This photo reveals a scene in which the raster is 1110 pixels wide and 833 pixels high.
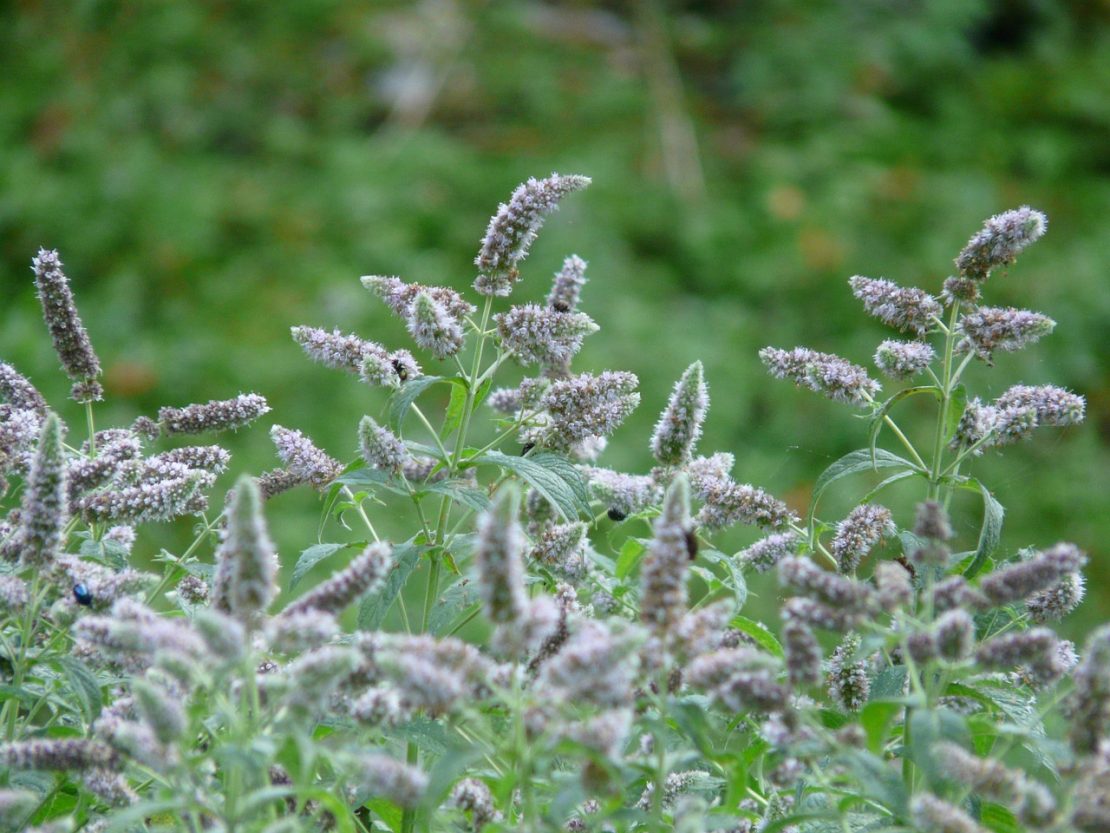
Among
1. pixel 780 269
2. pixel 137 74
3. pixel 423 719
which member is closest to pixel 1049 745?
pixel 423 719

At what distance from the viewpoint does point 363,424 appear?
190cm

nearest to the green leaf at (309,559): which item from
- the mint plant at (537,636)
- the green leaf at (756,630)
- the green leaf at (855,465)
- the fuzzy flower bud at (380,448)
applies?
the mint plant at (537,636)

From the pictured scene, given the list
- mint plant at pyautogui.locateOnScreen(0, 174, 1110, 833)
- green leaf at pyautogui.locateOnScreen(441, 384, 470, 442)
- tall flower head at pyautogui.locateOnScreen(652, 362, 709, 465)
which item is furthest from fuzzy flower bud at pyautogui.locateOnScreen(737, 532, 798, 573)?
green leaf at pyautogui.locateOnScreen(441, 384, 470, 442)

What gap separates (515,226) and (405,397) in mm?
330

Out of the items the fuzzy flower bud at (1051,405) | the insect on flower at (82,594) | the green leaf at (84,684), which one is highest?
the fuzzy flower bud at (1051,405)

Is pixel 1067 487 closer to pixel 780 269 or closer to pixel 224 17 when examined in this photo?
pixel 780 269

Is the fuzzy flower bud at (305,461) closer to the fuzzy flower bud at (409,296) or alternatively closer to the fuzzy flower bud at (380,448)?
the fuzzy flower bud at (380,448)

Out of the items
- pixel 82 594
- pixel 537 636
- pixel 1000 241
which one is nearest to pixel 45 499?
pixel 82 594

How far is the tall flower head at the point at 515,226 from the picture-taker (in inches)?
78.7

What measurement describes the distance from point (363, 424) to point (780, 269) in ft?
16.8

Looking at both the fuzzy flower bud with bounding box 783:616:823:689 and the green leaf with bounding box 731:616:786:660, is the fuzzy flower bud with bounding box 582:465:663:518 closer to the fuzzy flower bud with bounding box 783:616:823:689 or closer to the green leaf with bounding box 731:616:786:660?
the green leaf with bounding box 731:616:786:660

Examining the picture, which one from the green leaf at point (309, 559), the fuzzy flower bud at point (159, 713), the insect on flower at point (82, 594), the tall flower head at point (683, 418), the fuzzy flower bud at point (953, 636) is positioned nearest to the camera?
the fuzzy flower bud at point (159, 713)

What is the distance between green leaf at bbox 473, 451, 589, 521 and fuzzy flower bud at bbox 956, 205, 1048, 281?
720 mm

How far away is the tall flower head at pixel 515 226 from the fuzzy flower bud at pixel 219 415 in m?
0.42
